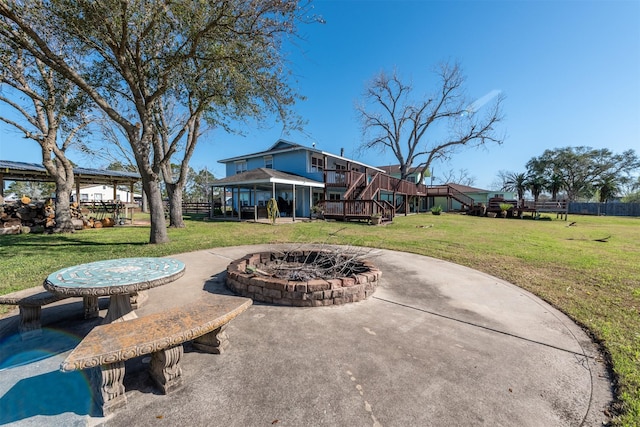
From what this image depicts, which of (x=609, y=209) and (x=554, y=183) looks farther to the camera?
(x=554, y=183)

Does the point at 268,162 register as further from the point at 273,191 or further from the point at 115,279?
the point at 115,279

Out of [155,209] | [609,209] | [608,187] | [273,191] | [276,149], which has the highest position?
[276,149]

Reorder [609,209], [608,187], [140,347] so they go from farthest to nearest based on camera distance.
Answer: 1. [608,187]
2. [609,209]
3. [140,347]

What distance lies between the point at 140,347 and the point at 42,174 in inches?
638

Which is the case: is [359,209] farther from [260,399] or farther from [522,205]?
[522,205]

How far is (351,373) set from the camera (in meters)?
2.28

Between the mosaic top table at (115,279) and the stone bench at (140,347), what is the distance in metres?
Answer: 0.39

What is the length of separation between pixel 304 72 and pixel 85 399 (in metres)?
8.36

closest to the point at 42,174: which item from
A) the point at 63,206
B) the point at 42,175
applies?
the point at 42,175

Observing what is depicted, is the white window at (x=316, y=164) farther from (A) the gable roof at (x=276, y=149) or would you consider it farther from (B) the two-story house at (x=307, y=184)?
(A) the gable roof at (x=276, y=149)

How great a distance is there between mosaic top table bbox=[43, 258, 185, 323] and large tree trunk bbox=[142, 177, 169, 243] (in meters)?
5.33

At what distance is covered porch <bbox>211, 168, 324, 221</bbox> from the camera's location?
16344 mm

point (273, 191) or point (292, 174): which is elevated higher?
point (292, 174)

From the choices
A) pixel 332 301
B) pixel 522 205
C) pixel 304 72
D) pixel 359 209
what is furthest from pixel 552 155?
pixel 332 301
